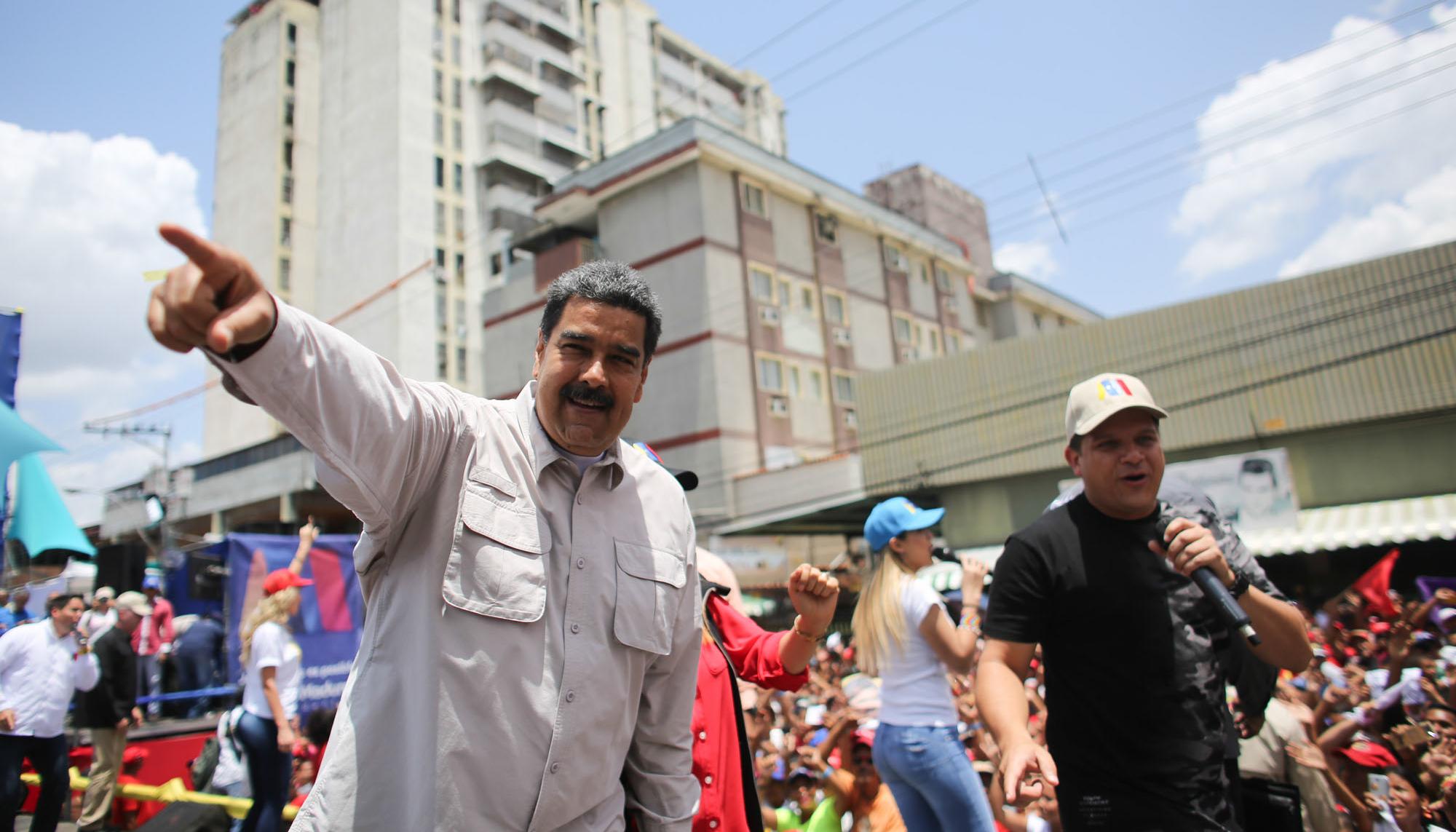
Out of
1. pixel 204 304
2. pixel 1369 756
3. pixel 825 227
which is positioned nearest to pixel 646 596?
pixel 204 304

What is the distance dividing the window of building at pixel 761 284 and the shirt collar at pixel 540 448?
29.7 m

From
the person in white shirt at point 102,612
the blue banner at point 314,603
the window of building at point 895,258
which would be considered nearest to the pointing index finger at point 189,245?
the person in white shirt at point 102,612

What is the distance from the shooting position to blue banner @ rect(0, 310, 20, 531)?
23.9 feet

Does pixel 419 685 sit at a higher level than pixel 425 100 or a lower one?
lower

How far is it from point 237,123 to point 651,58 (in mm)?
25782

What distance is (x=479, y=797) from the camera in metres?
1.77

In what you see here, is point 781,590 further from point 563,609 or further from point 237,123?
point 237,123

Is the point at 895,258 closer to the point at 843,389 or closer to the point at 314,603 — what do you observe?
the point at 843,389

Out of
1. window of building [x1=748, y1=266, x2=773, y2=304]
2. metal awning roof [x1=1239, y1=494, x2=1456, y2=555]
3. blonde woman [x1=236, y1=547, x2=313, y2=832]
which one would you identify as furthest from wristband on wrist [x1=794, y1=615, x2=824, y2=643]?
window of building [x1=748, y1=266, x2=773, y2=304]

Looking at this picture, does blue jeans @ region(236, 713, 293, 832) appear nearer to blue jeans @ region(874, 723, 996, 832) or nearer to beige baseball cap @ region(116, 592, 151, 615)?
beige baseball cap @ region(116, 592, 151, 615)

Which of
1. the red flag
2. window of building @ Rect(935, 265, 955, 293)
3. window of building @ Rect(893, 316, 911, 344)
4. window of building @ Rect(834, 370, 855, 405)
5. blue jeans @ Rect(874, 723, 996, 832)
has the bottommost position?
blue jeans @ Rect(874, 723, 996, 832)

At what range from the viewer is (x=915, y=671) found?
14.4 feet

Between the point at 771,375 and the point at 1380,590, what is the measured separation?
22.4m

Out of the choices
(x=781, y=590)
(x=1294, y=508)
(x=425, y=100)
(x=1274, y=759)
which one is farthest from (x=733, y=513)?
(x=425, y=100)
